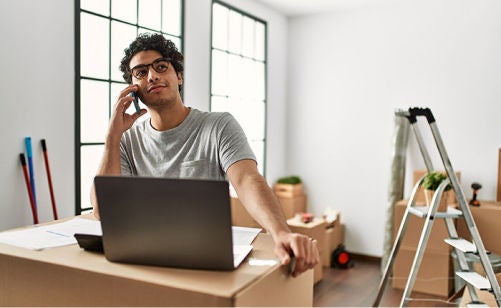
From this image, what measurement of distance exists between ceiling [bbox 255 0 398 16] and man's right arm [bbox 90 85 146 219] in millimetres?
3152

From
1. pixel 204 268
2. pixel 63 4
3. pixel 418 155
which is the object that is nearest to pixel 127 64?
pixel 204 268

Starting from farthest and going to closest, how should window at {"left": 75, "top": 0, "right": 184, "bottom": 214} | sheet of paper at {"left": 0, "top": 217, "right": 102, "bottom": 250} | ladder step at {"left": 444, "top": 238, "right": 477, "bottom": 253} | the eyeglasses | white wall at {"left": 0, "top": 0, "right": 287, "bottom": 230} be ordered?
window at {"left": 75, "top": 0, "right": 184, "bottom": 214} < ladder step at {"left": 444, "top": 238, "right": 477, "bottom": 253} < white wall at {"left": 0, "top": 0, "right": 287, "bottom": 230} < the eyeglasses < sheet of paper at {"left": 0, "top": 217, "right": 102, "bottom": 250}

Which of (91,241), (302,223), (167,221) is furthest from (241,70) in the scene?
(167,221)

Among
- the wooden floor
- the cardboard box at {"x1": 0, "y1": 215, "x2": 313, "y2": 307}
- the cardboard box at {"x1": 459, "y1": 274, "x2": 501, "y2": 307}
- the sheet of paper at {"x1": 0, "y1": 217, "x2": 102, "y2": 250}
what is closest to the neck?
the sheet of paper at {"x1": 0, "y1": 217, "x2": 102, "y2": 250}

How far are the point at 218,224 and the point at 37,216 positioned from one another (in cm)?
206

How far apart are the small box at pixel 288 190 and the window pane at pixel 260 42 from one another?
1.29m

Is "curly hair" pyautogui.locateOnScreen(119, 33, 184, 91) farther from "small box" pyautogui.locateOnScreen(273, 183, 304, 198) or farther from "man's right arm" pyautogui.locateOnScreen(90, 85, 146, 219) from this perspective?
"small box" pyautogui.locateOnScreen(273, 183, 304, 198)

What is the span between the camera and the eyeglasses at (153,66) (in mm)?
1580

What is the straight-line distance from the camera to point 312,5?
14.8ft

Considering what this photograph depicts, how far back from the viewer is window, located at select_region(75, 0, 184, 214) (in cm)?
281

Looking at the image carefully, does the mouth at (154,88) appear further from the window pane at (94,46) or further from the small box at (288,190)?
the small box at (288,190)

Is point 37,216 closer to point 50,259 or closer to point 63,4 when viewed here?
point 63,4

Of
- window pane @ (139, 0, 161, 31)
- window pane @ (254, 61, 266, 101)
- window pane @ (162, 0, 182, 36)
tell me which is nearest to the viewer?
window pane @ (139, 0, 161, 31)

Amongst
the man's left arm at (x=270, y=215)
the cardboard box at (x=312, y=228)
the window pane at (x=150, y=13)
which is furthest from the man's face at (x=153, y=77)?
the cardboard box at (x=312, y=228)
